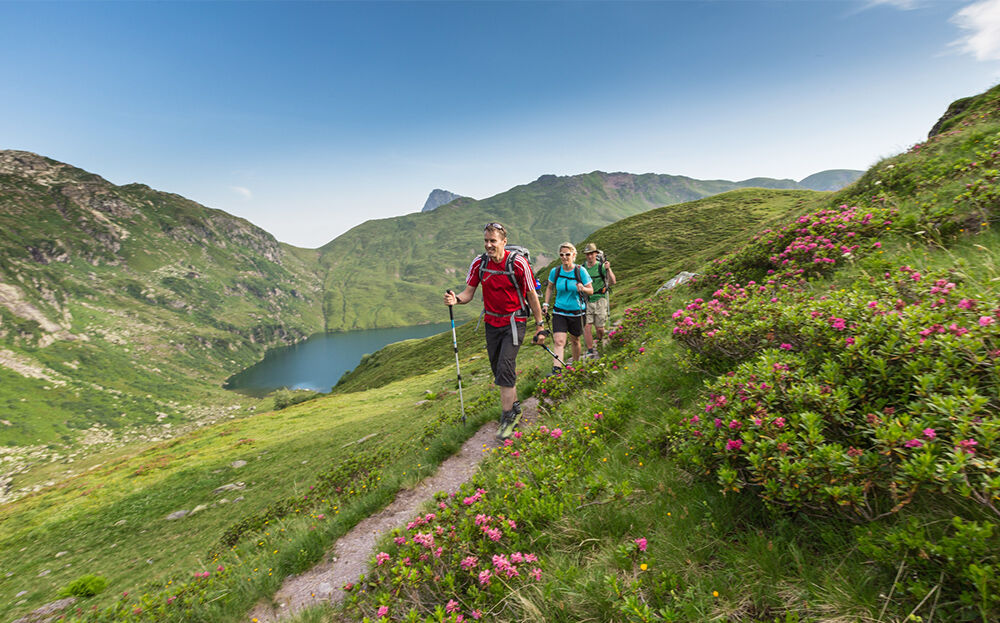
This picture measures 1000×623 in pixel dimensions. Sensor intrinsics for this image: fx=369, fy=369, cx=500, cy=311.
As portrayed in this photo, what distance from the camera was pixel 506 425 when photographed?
796cm

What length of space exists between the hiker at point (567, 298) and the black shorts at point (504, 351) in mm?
2224

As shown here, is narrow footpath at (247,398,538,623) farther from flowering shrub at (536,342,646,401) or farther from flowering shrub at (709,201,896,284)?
flowering shrub at (709,201,896,284)

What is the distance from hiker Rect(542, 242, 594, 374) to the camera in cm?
1007

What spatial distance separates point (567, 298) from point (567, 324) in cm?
75

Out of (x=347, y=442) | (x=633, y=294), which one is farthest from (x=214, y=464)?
(x=633, y=294)

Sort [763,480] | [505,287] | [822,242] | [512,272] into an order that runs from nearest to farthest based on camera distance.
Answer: [763,480]
[822,242]
[512,272]
[505,287]

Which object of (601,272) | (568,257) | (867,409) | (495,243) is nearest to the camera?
(867,409)

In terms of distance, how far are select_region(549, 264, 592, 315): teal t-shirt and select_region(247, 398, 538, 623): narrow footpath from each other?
3.01 meters

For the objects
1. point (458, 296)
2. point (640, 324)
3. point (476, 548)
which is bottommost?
point (476, 548)

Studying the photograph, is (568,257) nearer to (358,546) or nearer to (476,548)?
(476,548)

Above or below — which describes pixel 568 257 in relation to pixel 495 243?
below

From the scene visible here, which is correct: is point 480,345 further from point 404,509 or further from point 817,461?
point 817,461

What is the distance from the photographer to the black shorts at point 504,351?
7957 mm

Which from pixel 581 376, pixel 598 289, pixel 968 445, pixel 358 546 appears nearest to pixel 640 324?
pixel 598 289
